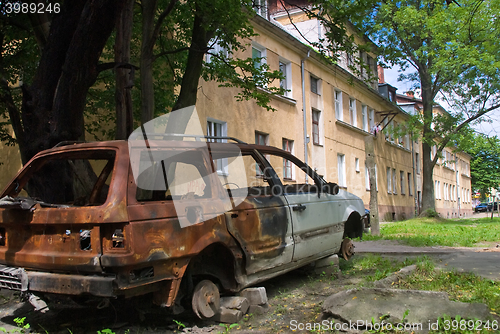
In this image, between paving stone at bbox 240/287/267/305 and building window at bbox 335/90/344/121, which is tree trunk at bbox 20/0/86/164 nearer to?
paving stone at bbox 240/287/267/305

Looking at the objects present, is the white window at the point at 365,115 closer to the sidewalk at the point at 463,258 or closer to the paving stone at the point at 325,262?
the sidewalk at the point at 463,258

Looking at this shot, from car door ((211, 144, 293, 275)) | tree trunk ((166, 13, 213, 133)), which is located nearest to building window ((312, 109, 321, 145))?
tree trunk ((166, 13, 213, 133))

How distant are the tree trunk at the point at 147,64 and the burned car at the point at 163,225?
2.21m

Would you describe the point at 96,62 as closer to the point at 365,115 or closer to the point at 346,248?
the point at 346,248

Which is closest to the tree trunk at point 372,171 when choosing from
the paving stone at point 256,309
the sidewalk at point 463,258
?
the sidewalk at point 463,258

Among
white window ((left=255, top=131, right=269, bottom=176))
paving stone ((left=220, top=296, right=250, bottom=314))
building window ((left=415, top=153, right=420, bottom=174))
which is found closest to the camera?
paving stone ((left=220, top=296, right=250, bottom=314))

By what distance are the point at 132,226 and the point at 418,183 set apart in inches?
1458

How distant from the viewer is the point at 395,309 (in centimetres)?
390

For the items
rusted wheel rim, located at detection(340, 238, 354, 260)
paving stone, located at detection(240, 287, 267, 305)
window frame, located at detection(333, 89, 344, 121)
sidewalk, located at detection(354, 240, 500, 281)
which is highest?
window frame, located at detection(333, 89, 344, 121)

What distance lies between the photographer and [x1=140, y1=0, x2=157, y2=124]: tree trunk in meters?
7.60

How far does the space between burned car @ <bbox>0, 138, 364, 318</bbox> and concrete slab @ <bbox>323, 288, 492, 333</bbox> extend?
38.4 inches

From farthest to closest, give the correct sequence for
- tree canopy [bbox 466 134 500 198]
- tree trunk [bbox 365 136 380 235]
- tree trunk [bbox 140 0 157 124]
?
tree canopy [bbox 466 134 500 198], tree trunk [bbox 365 136 380 235], tree trunk [bbox 140 0 157 124]

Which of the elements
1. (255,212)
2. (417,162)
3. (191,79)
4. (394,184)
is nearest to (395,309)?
(255,212)

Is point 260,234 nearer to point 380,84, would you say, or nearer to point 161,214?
point 161,214
